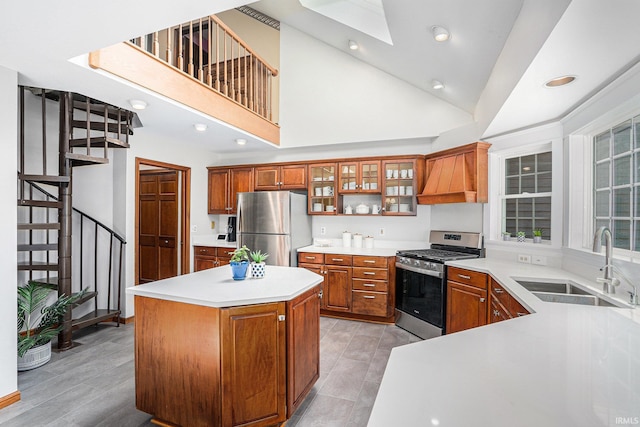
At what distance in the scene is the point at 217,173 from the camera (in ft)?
17.4

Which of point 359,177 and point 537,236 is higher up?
point 359,177

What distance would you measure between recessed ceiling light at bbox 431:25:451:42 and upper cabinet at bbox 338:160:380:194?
182cm

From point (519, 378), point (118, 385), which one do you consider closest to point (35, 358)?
point (118, 385)

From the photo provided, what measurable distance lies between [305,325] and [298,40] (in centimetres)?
441

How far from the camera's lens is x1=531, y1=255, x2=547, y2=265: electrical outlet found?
2.96 metres

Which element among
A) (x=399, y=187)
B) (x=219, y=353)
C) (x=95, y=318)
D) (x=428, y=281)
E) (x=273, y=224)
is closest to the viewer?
(x=219, y=353)

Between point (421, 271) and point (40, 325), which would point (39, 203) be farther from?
point (421, 271)

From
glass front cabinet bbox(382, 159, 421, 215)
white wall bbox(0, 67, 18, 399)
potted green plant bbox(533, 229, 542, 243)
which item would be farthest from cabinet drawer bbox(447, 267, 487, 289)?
white wall bbox(0, 67, 18, 399)

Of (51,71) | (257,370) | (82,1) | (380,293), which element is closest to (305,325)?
(257,370)

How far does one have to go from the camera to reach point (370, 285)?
12.9ft

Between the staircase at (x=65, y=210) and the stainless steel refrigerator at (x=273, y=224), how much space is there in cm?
161

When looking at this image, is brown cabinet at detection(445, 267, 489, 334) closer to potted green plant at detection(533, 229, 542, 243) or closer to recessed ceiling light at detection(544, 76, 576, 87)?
potted green plant at detection(533, 229, 542, 243)

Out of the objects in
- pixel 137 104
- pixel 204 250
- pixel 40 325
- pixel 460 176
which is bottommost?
pixel 40 325

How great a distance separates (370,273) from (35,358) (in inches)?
135
